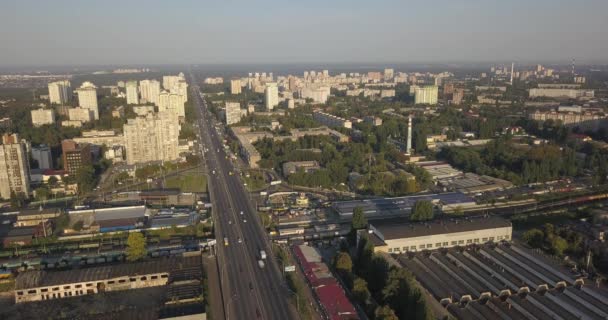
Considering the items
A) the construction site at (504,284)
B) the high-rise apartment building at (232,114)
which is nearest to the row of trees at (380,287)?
the construction site at (504,284)

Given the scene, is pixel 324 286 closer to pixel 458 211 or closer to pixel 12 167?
pixel 458 211

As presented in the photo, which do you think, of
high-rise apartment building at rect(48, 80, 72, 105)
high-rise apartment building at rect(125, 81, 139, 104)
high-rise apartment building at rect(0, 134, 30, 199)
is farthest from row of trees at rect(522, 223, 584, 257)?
high-rise apartment building at rect(48, 80, 72, 105)

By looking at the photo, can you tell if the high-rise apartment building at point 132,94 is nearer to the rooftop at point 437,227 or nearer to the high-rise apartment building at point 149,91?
the high-rise apartment building at point 149,91

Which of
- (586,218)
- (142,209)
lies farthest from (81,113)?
(586,218)

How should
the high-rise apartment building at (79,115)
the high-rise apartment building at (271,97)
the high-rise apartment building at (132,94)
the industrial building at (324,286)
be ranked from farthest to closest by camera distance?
the high-rise apartment building at (132,94) → the high-rise apartment building at (271,97) → the high-rise apartment building at (79,115) → the industrial building at (324,286)

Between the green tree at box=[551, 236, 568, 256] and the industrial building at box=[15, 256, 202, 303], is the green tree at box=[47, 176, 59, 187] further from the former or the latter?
the green tree at box=[551, 236, 568, 256]

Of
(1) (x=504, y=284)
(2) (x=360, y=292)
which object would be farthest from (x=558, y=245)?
(2) (x=360, y=292)

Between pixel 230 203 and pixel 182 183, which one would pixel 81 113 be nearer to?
pixel 182 183
